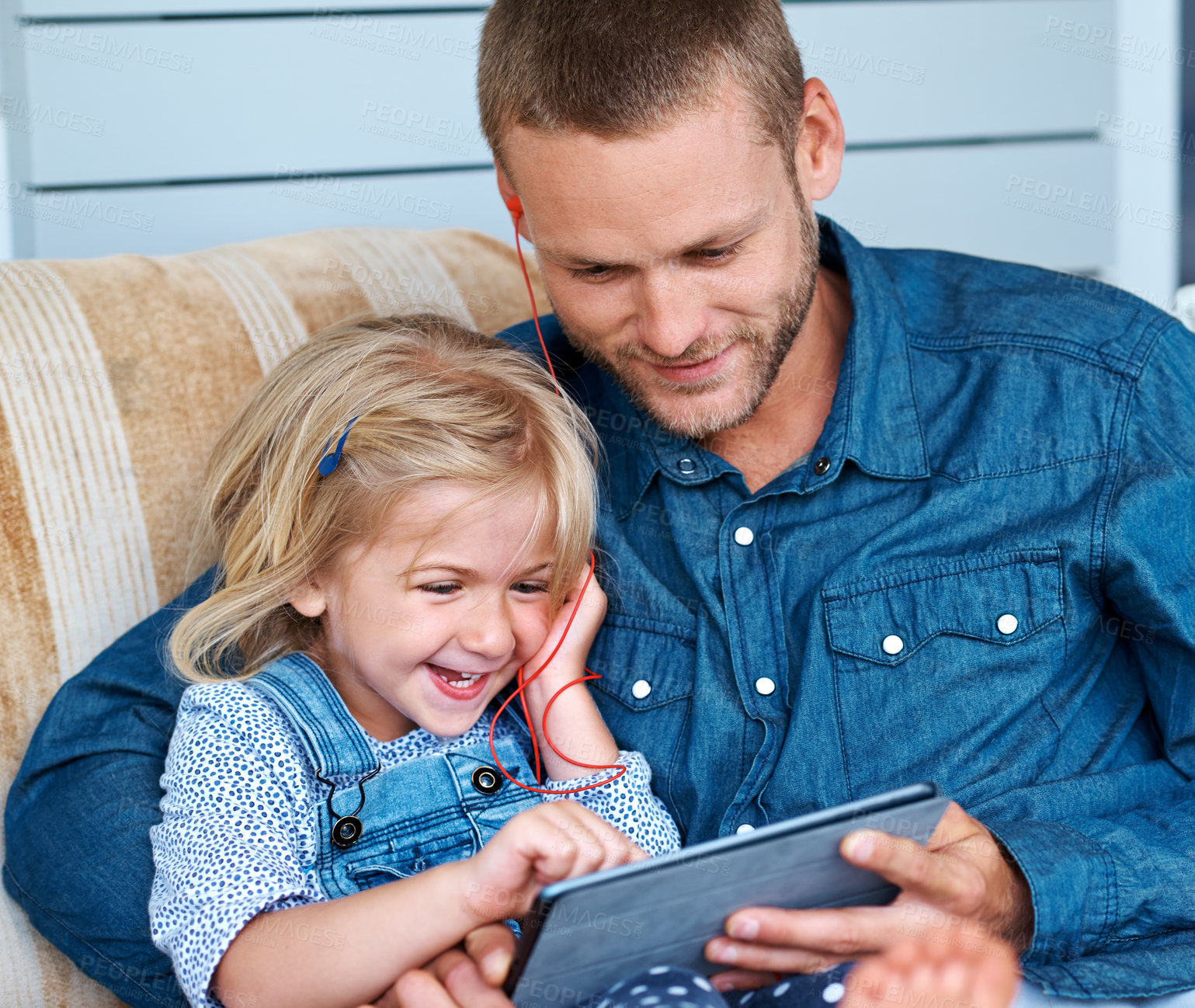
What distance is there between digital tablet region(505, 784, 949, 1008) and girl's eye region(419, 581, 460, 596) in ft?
1.36

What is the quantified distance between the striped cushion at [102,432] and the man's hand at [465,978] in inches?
18.5

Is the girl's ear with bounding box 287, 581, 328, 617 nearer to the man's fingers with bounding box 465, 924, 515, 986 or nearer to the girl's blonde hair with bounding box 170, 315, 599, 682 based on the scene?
the girl's blonde hair with bounding box 170, 315, 599, 682

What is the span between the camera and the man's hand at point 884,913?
32.6 inches

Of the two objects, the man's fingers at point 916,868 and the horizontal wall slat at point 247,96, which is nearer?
the man's fingers at point 916,868

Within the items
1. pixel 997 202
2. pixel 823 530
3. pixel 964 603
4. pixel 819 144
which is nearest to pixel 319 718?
pixel 823 530

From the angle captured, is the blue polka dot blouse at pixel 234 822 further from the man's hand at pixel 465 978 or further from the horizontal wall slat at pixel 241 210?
the horizontal wall slat at pixel 241 210

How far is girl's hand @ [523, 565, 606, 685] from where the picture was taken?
127 centimetres

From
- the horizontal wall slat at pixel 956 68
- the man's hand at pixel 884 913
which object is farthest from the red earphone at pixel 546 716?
the horizontal wall slat at pixel 956 68

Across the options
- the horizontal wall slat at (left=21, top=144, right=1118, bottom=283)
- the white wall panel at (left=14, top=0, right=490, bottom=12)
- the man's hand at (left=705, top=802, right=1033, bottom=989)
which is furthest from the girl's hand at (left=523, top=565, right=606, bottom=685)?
the white wall panel at (left=14, top=0, right=490, bottom=12)

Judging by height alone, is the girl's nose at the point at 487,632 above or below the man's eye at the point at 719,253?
below

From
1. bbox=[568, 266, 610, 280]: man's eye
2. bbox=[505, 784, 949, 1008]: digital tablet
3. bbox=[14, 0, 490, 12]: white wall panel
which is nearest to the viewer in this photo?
bbox=[505, 784, 949, 1008]: digital tablet

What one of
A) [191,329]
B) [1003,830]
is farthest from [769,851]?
[191,329]

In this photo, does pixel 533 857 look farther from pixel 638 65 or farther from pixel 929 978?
pixel 638 65

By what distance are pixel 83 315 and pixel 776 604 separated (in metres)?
0.89
